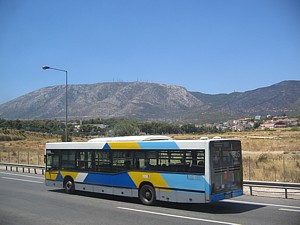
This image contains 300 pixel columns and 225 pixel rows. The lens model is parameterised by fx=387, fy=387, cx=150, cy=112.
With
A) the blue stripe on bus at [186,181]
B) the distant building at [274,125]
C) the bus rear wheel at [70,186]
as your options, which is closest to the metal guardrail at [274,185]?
the blue stripe on bus at [186,181]

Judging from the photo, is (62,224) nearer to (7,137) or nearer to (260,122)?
(7,137)

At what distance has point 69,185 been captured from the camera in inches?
734

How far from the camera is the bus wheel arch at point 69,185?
18562 millimetres

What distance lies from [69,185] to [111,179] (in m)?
3.17

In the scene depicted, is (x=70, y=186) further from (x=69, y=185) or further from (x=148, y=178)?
(x=148, y=178)

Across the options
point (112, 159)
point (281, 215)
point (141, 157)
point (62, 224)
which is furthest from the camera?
point (112, 159)

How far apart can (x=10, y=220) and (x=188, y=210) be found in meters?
6.09

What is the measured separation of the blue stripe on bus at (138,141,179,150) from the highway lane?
2266 millimetres

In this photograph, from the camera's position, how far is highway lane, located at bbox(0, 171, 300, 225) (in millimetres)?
11742

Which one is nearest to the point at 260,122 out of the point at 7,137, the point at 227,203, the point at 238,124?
the point at 238,124

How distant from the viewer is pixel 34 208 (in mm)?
14016

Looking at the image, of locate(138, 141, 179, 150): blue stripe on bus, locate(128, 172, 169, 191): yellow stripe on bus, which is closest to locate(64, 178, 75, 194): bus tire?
locate(128, 172, 169, 191): yellow stripe on bus

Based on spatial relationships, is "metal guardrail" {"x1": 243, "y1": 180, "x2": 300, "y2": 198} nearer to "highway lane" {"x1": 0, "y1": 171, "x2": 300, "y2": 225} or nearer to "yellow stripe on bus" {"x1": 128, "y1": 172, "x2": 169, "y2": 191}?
"highway lane" {"x1": 0, "y1": 171, "x2": 300, "y2": 225}


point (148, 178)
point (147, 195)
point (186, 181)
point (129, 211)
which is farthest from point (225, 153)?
point (129, 211)
